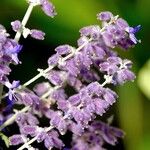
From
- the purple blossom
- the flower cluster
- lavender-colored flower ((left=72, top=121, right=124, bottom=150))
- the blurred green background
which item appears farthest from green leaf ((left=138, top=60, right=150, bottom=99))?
the flower cluster

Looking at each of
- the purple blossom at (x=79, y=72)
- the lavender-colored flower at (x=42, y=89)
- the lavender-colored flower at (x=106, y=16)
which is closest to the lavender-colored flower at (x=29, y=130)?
the purple blossom at (x=79, y=72)

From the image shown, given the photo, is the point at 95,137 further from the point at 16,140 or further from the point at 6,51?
the point at 6,51

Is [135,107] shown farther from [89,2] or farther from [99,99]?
[99,99]

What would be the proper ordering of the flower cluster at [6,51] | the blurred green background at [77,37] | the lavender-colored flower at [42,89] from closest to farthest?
the flower cluster at [6,51], the lavender-colored flower at [42,89], the blurred green background at [77,37]

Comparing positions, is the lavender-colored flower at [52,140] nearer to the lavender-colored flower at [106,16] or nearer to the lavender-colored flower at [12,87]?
the lavender-colored flower at [12,87]

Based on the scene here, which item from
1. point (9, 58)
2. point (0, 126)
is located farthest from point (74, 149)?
point (9, 58)

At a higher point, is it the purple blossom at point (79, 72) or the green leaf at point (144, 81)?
the green leaf at point (144, 81)

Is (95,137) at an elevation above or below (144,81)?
below

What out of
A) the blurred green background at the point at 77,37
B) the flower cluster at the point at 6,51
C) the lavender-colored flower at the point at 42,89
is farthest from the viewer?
the blurred green background at the point at 77,37

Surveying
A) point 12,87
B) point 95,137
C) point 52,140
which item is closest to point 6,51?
point 12,87
